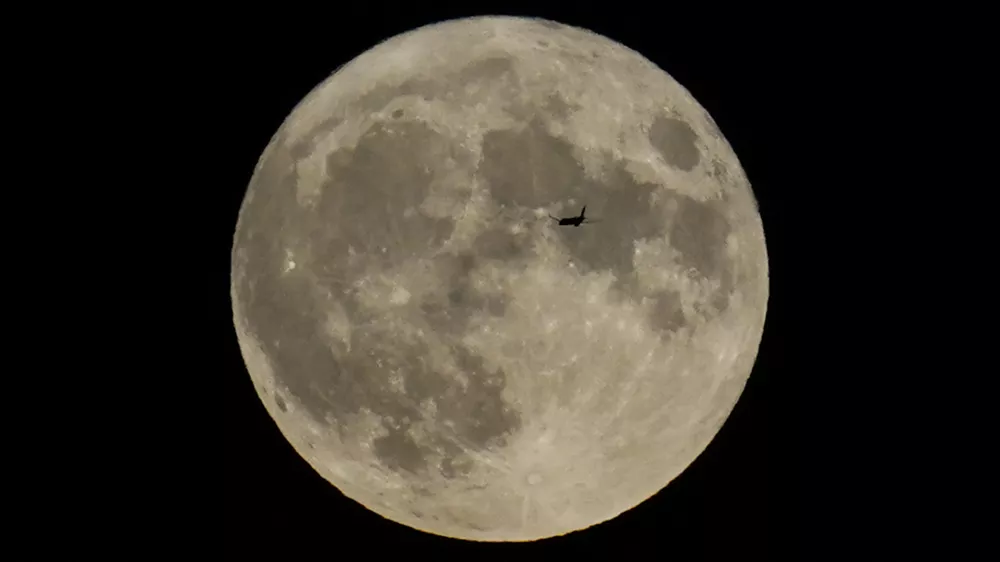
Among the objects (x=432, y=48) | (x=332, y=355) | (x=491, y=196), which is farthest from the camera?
(x=432, y=48)

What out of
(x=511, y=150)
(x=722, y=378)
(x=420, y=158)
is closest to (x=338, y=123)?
(x=420, y=158)

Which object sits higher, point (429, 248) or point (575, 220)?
point (575, 220)

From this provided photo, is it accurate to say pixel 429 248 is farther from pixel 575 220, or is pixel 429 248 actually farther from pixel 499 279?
pixel 575 220

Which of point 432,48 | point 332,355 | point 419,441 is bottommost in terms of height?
point 419,441

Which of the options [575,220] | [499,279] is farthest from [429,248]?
[575,220]

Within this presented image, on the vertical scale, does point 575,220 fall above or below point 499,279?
above

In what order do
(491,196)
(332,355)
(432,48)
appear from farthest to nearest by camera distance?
(432,48), (332,355), (491,196)

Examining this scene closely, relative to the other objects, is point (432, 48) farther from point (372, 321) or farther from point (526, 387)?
point (526, 387)

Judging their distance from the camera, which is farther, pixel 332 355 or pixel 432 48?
pixel 432 48

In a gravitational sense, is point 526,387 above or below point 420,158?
below
